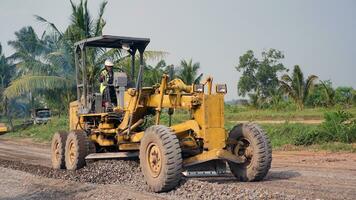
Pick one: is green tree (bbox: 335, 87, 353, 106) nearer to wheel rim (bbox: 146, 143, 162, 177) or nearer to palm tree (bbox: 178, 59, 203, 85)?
palm tree (bbox: 178, 59, 203, 85)

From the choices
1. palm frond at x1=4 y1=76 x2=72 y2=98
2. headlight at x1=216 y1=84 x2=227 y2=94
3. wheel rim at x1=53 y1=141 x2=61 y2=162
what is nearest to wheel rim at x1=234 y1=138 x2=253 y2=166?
headlight at x1=216 y1=84 x2=227 y2=94

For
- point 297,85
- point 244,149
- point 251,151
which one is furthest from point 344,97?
point 251,151

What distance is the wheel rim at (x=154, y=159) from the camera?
27.6 feet

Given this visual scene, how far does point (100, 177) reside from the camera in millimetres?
10109

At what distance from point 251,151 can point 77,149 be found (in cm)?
400

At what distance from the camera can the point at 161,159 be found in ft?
27.1

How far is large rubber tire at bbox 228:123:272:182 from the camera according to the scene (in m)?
8.81

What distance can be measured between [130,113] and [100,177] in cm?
138

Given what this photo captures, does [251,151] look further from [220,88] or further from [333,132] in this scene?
[333,132]

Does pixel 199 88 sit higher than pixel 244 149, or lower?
higher

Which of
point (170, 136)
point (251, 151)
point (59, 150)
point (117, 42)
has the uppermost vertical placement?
point (117, 42)

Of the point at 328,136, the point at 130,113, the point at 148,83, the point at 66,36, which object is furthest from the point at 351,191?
the point at 148,83

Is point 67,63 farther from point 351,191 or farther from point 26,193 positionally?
point 351,191

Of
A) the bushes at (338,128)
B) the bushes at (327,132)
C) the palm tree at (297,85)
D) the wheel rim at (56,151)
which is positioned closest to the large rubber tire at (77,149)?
the wheel rim at (56,151)
